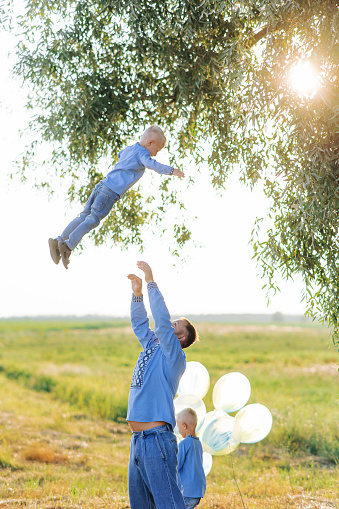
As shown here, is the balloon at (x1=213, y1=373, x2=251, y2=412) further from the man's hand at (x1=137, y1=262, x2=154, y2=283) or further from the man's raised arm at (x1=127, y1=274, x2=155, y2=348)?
the man's hand at (x1=137, y1=262, x2=154, y2=283)

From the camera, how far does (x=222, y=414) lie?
6465 millimetres

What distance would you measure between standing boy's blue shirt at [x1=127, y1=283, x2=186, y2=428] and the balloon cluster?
2.84 m

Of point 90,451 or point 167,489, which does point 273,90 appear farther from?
point 90,451

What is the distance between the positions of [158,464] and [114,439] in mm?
11451

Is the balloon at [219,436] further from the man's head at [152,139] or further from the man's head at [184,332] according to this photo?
the man's head at [152,139]

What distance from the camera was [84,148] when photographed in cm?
691

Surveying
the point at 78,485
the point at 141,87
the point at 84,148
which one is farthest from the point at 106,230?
the point at 78,485

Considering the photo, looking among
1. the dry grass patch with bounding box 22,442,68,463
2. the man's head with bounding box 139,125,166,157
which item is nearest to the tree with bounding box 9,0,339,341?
the man's head with bounding box 139,125,166,157

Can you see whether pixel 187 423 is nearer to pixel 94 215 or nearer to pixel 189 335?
pixel 189 335

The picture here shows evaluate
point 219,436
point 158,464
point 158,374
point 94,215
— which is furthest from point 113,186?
point 219,436

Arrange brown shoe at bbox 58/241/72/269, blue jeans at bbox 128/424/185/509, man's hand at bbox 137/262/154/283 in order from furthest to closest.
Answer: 1. brown shoe at bbox 58/241/72/269
2. man's hand at bbox 137/262/154/283
3. blue jeans at bbox 128/424/185/509

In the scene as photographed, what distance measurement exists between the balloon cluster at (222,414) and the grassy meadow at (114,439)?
35.4 inches

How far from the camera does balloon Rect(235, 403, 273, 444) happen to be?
653cm

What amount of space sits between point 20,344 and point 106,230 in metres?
38.5
